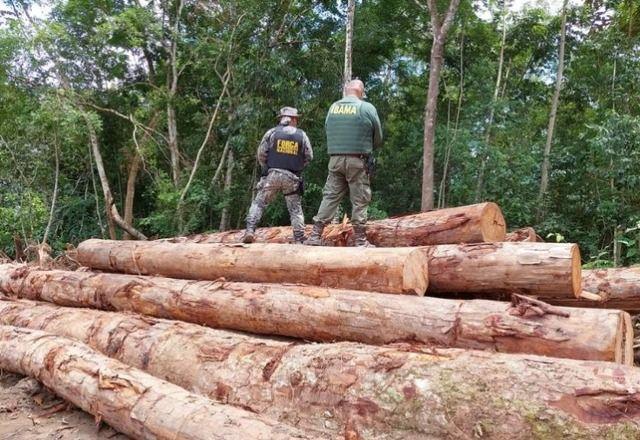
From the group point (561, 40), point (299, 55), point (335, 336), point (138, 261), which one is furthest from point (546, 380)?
point (561, 40)

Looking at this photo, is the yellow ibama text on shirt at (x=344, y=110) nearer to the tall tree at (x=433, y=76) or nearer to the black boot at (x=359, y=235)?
the black boot at (x=359, y=235)

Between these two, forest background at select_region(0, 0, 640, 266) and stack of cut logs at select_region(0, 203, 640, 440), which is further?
forest background at select_region(0, 0, 640, 266)

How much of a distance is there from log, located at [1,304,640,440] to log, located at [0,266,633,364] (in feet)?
1.08

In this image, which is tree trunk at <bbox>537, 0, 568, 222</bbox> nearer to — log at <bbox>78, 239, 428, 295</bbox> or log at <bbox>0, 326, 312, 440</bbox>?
log at <bbox>78, 239, 428, 295</bbox>

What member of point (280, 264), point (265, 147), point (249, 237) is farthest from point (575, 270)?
point (265, 147)

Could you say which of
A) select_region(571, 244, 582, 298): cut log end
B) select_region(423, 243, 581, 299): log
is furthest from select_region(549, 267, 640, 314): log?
select_region(423, 243, 581, 299): log

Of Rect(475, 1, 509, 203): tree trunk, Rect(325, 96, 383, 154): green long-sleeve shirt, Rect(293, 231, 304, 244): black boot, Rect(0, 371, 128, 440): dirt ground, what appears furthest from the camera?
Rect(475, 1, 509, 203): tree trunk

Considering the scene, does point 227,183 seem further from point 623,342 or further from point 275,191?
point 623,342

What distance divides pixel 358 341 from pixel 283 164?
346 cm

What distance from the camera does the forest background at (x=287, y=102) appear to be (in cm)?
1305

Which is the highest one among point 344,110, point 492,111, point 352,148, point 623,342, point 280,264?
point 492,111

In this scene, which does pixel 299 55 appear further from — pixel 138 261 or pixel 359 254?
pixel 359 254

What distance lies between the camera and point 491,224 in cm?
509

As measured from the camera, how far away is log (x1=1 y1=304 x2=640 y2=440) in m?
2.49
